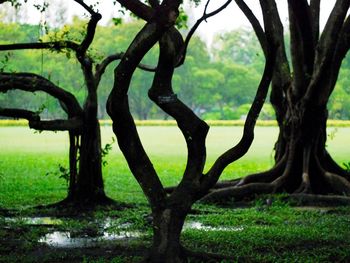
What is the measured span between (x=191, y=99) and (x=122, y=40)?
10.9 metres

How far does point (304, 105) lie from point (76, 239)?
759 centimetres

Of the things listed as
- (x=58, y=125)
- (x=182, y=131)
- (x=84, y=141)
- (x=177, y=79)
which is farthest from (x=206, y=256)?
(x=177, y=79)

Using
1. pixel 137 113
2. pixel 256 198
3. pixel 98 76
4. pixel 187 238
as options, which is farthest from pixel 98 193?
pixel 137 113

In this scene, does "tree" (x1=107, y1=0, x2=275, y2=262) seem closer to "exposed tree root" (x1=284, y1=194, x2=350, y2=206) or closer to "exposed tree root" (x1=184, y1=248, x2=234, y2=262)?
"exposed tree root" (x1=184, y1=248, x2=234, y2=262)

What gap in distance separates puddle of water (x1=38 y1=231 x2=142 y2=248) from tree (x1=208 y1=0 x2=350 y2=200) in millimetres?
5355

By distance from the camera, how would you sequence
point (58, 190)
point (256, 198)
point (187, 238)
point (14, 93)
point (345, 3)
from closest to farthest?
point (187, 238)
point (345, 3)
point (256, 198)
point (58, 190)
point (14, 93)

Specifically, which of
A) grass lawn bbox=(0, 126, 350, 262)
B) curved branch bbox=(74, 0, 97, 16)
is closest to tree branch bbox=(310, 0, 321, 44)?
grass lawn bbox=(0, 126, 350, 262)

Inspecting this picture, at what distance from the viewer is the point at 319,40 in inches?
688

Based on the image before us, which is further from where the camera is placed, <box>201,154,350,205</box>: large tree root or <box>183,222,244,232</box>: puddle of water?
<box>201,154,350,205</box>: large tree root

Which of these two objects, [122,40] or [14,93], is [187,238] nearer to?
[14,93]

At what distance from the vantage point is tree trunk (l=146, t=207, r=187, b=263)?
947cm

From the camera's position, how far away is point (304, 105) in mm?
18094

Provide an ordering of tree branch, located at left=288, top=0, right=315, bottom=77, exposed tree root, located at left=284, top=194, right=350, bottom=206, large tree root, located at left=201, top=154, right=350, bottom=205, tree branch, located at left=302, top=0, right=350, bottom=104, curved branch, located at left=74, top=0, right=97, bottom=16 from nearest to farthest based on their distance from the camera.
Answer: curved branch, located at left=74, top=0, right=97, bottom=16
tree branch, located at left=302, top=0, right=350, bottom=104
exposed tree root, located at left=284, top=194, right=350, bottom=206
tree branch, located at left=288, top=0, right=315, bottom=77
large tree root, located at left=201, top=154, right=350, bottom=205

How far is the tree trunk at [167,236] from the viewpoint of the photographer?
9.47 m
